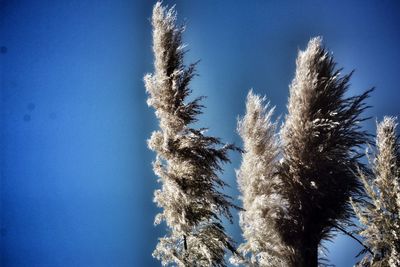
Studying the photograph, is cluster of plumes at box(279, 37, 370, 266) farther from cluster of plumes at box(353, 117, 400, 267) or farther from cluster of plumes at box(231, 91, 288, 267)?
cluster of plumes at box(353, 117, 400, 267)

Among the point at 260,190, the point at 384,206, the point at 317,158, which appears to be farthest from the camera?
the point at 260,190

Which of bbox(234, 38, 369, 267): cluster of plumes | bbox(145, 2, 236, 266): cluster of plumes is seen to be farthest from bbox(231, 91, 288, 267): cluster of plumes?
bbox(145, 2, 236, 266): cluster of plumes

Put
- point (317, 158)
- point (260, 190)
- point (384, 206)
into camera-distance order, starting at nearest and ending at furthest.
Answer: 1. point (384, 206)
2. point (317, 158)
3. point (260, 190)

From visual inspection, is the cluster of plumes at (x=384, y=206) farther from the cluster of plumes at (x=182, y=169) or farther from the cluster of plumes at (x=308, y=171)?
the cluster of plumes at (x=182, y=169)

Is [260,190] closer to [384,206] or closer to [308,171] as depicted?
[308,171]

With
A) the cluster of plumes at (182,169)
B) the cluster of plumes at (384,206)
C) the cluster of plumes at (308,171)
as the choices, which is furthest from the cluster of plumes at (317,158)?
the cluster of plumes at (182,169)

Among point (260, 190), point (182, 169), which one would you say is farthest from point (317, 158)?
point (182, 169)
